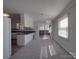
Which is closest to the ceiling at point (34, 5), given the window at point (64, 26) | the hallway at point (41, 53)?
the window at point (64, 26)

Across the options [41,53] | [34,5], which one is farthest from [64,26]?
[41,53]

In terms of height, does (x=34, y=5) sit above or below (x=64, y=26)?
above

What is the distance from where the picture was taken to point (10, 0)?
4965 mm

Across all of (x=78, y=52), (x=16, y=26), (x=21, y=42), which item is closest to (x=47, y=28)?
(x=16, y=26)

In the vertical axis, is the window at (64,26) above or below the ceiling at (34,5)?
below

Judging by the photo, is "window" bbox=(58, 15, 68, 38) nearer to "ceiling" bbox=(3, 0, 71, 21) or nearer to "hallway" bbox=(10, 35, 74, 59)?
"ceiling" bbox=(3, 0, 71, 21)

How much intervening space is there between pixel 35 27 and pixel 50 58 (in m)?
11.6

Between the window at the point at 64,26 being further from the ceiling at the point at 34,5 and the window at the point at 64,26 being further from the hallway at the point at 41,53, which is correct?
the hallway at the point at 41,53

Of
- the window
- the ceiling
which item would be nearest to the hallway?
the window

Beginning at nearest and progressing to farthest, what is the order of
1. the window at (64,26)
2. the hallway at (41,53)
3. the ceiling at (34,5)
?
1. the hallway at (41,53)
2. the ceiling at (34,5)
3. the window at (64,26)

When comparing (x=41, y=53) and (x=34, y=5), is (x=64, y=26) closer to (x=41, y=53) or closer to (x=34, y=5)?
(x=34, y=5)

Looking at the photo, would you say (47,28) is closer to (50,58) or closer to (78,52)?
(50,58)

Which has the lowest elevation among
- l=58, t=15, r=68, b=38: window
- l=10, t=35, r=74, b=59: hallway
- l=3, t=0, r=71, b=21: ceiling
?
l=10, t=35, r=74, b=59: hallway

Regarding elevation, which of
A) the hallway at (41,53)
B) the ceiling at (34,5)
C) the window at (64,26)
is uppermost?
the ceiling at (34,5)
